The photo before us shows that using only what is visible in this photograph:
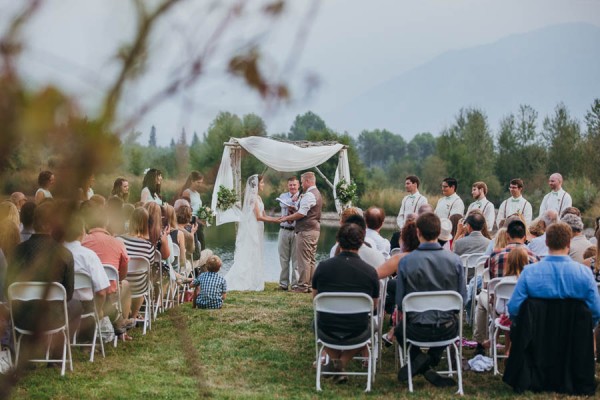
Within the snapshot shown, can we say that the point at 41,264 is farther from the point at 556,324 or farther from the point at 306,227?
the point at 306,227

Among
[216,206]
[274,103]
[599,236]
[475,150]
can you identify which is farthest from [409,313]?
[475,150]

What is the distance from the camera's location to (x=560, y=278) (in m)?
5.98

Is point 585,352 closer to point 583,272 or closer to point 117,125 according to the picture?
point 583,272

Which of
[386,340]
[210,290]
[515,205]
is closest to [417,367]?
[386,340]

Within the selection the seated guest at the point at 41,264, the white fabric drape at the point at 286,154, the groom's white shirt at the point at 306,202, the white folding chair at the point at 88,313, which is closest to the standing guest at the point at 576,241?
the white folding chair at the point at 88,313

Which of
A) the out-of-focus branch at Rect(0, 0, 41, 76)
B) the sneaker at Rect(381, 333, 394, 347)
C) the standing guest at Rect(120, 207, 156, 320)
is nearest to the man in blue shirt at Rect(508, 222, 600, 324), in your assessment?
the sneaker at Rect(381, 333, 394, 347)

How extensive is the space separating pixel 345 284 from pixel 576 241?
2.99 meters

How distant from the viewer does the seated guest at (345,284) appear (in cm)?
619

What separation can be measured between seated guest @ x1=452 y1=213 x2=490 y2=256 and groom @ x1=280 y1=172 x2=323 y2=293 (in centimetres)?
379

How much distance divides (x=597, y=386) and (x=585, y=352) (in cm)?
43

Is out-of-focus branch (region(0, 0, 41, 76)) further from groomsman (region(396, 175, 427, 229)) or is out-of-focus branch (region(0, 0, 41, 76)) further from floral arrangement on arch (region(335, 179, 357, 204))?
floral arrangement on arch (region(335, 179, 357, 204))

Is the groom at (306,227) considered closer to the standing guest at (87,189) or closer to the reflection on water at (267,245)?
the reflection on water at (267,245)

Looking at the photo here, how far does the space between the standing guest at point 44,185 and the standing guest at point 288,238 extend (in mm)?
11088

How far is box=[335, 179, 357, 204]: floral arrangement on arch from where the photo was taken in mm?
14078
